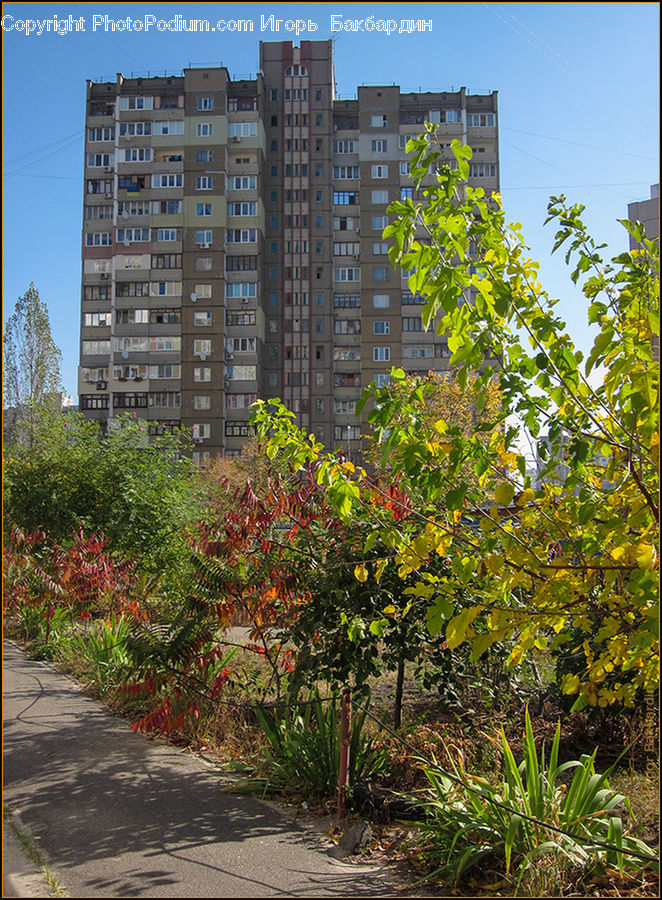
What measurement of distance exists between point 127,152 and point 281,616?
2310 inches

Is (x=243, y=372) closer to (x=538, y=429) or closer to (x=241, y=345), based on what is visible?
(x=241, y=345)

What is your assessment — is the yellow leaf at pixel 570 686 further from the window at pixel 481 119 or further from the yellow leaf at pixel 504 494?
the window at pixel 481 119

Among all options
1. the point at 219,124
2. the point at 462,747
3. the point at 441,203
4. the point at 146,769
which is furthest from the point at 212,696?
the point at 219,124

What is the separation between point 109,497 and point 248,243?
4746 cm

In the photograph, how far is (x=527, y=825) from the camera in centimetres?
404

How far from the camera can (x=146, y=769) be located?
20.1 ft

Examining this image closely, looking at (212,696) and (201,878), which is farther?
(212,696)

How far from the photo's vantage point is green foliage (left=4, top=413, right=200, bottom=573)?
11.9 metres

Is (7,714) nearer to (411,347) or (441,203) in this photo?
(441,203)

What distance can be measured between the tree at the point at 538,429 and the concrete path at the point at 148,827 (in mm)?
1787

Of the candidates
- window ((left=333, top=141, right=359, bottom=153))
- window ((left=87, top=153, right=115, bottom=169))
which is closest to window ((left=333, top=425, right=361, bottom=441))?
window ((left=333, top=141, right=359, bottom=153))

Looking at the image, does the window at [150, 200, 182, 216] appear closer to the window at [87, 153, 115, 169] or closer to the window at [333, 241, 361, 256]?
the window at [87, 153, 115, 169]

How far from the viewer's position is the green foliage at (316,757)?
5.38 m

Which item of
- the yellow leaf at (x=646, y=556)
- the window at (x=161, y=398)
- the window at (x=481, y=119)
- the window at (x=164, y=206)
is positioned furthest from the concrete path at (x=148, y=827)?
the window at (x=481, y=119)
